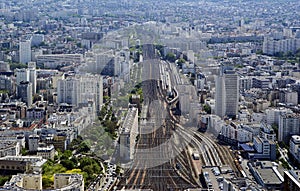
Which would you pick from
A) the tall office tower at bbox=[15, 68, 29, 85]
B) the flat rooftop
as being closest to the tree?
the flat rooftop

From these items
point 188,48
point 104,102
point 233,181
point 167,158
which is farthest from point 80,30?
point 233,181

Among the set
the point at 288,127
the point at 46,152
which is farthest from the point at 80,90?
the point at 288,127

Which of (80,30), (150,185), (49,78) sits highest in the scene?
(80,30)

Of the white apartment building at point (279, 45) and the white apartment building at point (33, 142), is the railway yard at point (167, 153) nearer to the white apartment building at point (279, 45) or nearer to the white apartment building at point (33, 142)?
the white apartment building at point (33, 142)

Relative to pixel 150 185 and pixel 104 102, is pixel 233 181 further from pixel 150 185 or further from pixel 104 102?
pixel 104 102

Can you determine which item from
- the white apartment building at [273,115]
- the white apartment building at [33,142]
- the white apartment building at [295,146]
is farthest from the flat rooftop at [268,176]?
the white apartment building at [33,142]
